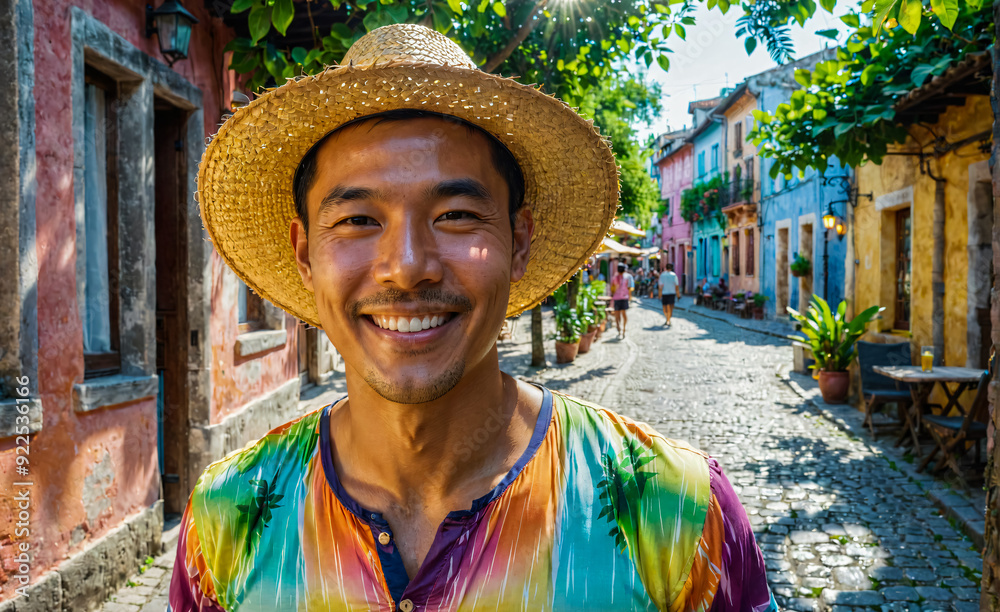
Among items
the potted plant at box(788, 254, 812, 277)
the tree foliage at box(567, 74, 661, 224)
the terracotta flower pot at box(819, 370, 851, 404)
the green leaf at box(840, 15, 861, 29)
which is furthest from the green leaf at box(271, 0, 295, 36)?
the potted plant at box(788, 254, 812, 277)

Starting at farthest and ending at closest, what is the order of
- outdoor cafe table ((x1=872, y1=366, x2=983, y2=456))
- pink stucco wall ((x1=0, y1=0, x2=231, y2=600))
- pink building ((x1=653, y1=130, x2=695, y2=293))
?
pink building ((x1=653, y1=130, x2=695, y2=293)) → outdoor cafe table ((x1=872, y1=366, x2=983, y2=456)) → pink stucco wall ((x1=0, y1=0, x2=231, y2=600))

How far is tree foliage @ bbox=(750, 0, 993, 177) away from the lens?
19.8 feet

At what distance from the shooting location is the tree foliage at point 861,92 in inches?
238

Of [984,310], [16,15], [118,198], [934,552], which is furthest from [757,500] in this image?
[16,15]

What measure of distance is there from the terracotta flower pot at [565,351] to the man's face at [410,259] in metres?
11.2

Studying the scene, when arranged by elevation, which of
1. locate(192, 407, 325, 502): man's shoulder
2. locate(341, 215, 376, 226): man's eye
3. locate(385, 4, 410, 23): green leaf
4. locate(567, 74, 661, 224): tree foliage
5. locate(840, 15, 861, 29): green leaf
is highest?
locate(567, 74, 661, 224): tree foliage

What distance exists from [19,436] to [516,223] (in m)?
3.11

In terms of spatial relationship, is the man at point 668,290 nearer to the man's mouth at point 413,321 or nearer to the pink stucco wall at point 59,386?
the pink stucco wall at point 59,386

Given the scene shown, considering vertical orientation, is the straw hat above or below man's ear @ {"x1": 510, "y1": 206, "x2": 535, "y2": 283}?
above

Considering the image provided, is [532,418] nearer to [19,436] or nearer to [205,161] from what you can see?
[205,161]

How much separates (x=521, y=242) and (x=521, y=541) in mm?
738

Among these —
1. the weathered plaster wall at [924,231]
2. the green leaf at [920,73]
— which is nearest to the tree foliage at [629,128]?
the weathered plaster wall at [924,231]

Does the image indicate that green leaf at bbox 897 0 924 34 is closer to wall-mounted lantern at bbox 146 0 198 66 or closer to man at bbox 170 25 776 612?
man at bbox 170 25 776 612

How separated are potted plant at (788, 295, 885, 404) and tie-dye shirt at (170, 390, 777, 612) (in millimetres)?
8635
